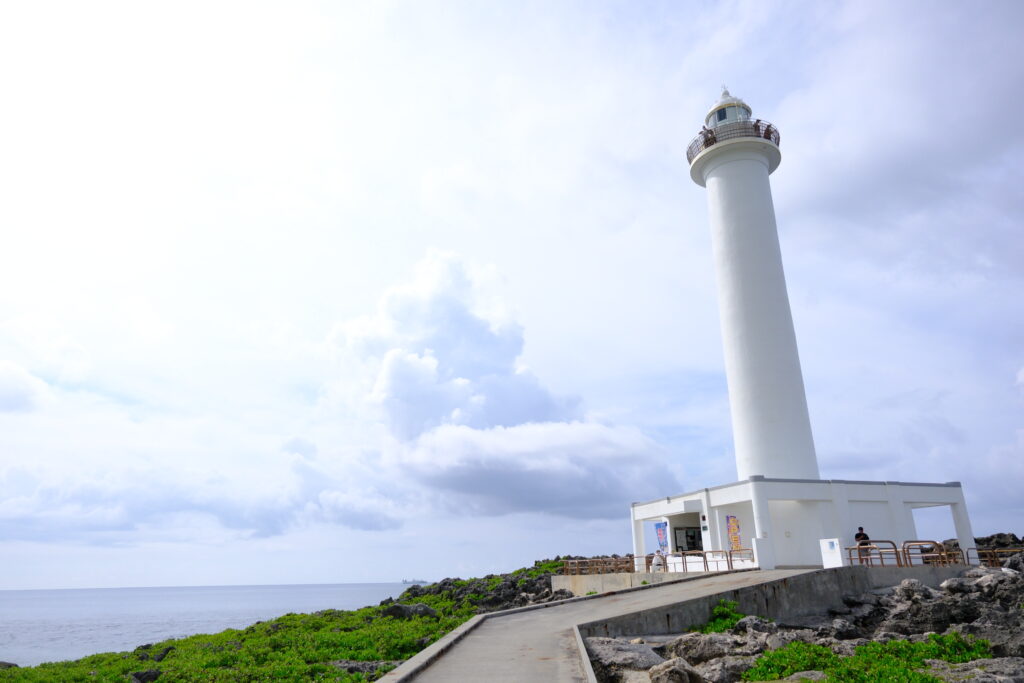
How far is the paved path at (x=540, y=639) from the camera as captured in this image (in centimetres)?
925

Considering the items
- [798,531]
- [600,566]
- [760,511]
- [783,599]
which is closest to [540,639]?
[783,599]

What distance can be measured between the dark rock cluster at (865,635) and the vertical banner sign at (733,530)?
670cm

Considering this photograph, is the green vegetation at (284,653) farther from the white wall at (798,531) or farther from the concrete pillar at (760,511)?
the white wall at (798,531)

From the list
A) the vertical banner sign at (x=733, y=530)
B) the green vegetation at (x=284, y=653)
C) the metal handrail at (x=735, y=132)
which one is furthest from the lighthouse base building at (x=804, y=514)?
the metal handrail at (x=735, y=132)

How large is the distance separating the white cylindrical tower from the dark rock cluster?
7.92m

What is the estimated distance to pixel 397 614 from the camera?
25844 mm

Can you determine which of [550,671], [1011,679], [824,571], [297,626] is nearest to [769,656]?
[1011,679]

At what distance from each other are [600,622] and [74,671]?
14109 millimetres

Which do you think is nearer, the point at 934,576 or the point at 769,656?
the point at 769,656

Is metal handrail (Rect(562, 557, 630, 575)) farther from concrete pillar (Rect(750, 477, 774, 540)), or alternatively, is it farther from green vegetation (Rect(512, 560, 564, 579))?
concrete pillar (Rect(750, 477, 774, 540))

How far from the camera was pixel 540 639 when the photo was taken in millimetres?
12438

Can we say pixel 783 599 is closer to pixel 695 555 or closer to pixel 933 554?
pixel 933 554

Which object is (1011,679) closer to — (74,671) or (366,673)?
(366,673)

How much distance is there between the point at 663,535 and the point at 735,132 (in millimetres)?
18618
